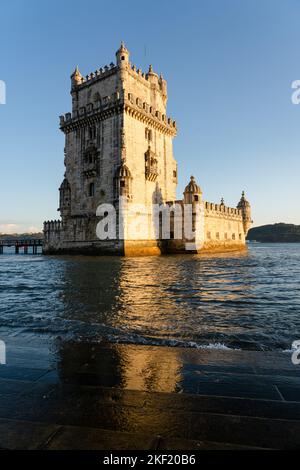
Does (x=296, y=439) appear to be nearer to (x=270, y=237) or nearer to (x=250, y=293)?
(x=250, y=293)

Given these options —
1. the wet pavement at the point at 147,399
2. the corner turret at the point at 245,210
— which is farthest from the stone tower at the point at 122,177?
the wet pavement at the point at 147,399

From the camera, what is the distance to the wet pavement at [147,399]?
2.43 metres

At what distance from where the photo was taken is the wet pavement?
2.43 m

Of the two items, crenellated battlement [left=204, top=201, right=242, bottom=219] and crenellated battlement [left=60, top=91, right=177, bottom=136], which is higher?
crenellated battlement [left=60, top=91, right=177, bottom=136]

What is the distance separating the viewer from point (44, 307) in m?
8.81

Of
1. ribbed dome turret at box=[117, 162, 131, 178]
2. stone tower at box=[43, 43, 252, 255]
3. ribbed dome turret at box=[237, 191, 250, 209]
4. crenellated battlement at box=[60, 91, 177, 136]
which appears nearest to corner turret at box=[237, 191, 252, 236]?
ribbed dome turret at box=[237, 191, 250, 209]

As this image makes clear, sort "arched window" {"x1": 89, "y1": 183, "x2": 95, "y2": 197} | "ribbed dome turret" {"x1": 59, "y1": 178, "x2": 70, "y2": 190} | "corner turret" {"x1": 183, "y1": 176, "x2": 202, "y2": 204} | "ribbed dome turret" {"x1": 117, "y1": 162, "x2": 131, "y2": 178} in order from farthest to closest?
"ribbed dome turret" {"x1": 59, "y1": 178, "x2": 70, "y2": 190}
"arched window" {"x1": 89, "y1": 183, "x2": 95, "y2": 197}
"corner turret" {"x1": 183, "y1": 176, "x2": 202, "y2": 204}
"ribbed dome turret" {"x1": 117, "y1": 162, "x2": 131, "y2": 178}

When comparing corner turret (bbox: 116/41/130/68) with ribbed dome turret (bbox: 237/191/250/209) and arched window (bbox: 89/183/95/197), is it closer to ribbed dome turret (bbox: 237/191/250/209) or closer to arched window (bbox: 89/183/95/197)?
arched window (bbox: 89/183/95/197)

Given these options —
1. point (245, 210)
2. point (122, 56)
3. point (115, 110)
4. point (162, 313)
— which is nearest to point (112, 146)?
point (115, 110)

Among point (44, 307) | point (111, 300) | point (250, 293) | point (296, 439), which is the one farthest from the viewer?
point (250, 293)

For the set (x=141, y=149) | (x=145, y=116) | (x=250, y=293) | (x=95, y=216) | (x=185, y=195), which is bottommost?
(x=250, y=293)
